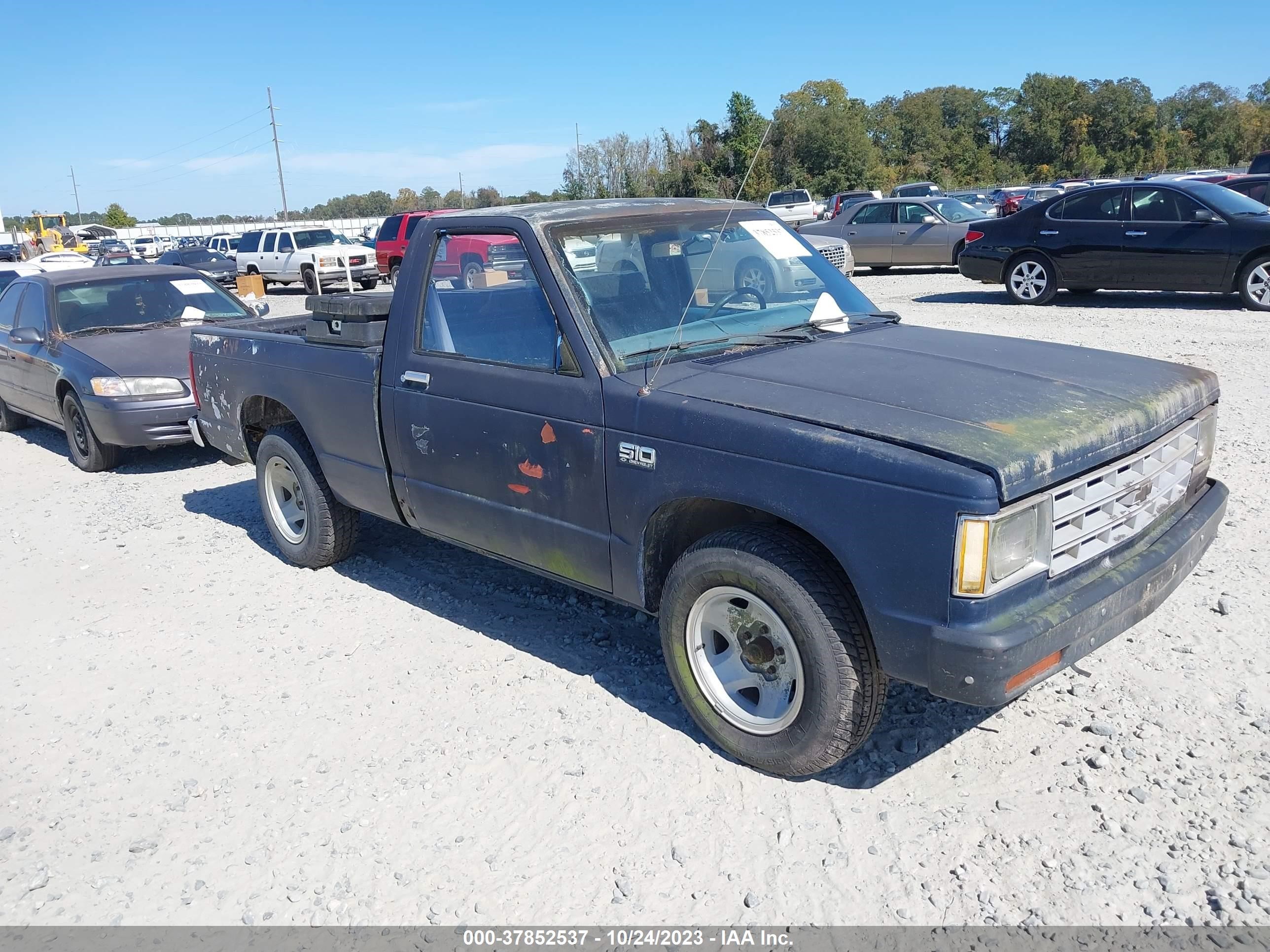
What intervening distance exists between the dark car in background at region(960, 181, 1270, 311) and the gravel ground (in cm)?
792

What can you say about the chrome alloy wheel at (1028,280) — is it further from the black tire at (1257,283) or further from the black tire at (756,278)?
the black tire at (756,278)

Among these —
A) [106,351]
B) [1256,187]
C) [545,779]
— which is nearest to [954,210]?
[1256,187]

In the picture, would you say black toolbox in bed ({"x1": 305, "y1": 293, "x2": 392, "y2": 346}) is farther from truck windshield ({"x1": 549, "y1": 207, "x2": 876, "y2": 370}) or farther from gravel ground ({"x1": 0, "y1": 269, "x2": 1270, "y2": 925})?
gravel ground ({"x1": 0, "y1": 269, "x2": 1270, "y2": 925})

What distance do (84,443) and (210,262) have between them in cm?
2215

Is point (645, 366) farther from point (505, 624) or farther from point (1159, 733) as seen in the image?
point (1159, 733)

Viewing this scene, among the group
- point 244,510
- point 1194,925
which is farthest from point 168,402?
point 1194,925

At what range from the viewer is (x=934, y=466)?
2.69 meters

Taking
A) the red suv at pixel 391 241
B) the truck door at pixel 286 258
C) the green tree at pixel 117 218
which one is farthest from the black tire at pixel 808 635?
the green tree at pixel 117 218

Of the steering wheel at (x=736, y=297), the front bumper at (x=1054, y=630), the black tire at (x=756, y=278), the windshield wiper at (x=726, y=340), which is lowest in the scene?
the front bumper at (x=1054, y=630)

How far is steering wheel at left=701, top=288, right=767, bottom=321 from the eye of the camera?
3975mm

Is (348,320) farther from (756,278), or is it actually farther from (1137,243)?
(1137,243)

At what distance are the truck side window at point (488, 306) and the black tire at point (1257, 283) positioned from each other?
10995 mm

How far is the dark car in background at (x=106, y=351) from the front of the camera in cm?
771

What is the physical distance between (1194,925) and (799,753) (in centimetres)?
116
